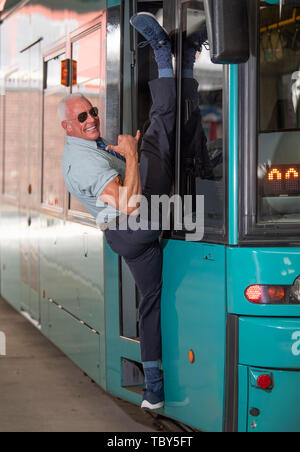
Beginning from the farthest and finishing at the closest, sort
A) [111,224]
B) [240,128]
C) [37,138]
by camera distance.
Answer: [37,138], [111,224], [240,128]

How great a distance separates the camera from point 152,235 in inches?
177

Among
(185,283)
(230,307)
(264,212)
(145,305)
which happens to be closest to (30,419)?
(145,305)

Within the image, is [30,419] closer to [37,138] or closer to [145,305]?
[145,305]

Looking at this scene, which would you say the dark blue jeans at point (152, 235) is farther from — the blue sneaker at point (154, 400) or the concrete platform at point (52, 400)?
the concrete platform at point (52, 400)

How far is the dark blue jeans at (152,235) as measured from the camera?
14.1ft

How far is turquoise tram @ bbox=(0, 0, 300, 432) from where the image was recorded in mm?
3939

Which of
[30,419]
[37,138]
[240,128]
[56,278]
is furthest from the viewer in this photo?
[37,138]

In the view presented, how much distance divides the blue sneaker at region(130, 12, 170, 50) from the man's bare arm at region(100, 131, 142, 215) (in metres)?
0.53

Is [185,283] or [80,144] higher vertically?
[80,144]

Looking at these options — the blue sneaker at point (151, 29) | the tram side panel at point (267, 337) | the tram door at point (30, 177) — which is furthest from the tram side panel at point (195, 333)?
the tram door at point (30, 177)

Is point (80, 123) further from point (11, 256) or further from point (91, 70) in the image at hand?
point (11, 256)

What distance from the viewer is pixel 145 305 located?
4.64 meters

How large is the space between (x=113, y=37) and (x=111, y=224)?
1.16m

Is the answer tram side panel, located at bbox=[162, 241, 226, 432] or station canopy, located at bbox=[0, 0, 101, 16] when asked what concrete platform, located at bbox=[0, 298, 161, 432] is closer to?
tram side panel, located at bbox=[162, 241, 226, 432]
